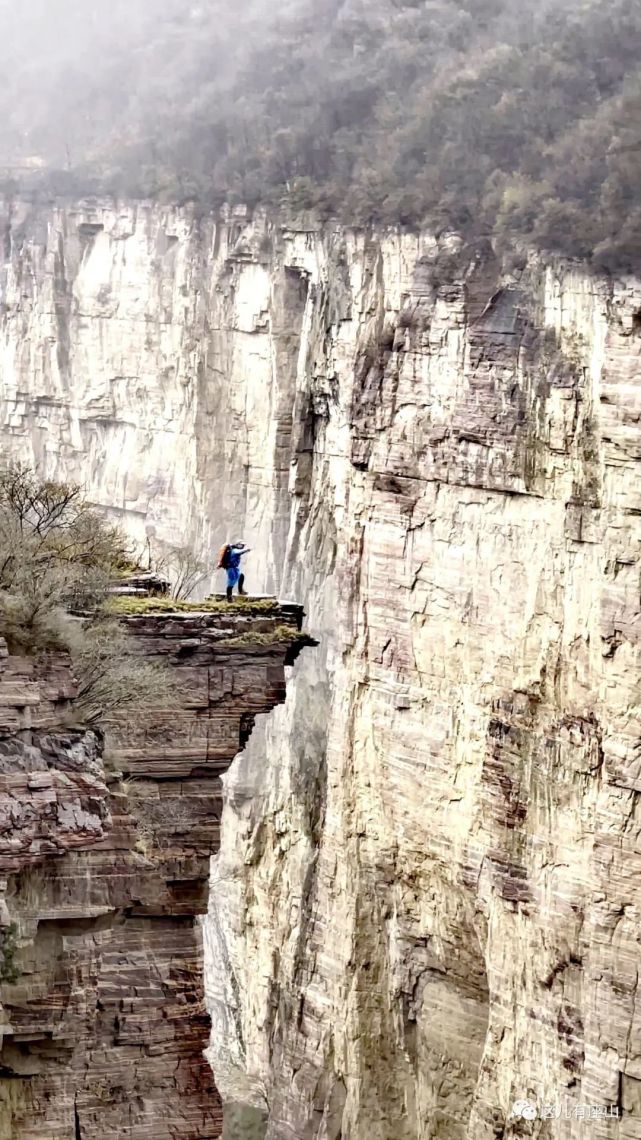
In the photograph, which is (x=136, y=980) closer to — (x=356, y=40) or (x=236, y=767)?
(x=236, y=767)

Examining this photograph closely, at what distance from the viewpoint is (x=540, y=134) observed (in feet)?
141

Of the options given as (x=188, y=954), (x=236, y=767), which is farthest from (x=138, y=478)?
(x=188, y=954)

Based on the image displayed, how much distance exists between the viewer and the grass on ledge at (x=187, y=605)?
972 inches

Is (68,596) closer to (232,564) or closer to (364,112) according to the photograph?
(232,564)

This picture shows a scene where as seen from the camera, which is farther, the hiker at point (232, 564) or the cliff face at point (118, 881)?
the hiker at point (232, 564)

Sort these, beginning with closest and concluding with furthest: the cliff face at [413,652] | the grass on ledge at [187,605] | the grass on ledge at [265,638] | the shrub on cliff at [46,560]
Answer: the shrub on cliff at [46,560] < the grass on ledge at [187,605] < the grass on ledge at [265,638] < the cliff face at [413,652]

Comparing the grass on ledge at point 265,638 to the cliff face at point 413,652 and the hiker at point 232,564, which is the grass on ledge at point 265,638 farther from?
the cliff face at point 413,652

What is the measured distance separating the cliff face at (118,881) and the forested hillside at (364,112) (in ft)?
46.4

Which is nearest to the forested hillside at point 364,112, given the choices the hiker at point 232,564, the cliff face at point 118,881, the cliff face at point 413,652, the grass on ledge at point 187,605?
the cliff face at point 413,652

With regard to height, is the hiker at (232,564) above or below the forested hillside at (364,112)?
below

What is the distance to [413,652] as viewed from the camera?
43594mm

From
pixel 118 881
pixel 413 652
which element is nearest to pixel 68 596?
pixel 118 881

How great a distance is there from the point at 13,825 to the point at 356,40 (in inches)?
1384

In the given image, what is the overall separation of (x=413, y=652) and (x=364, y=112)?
11.3 metres
